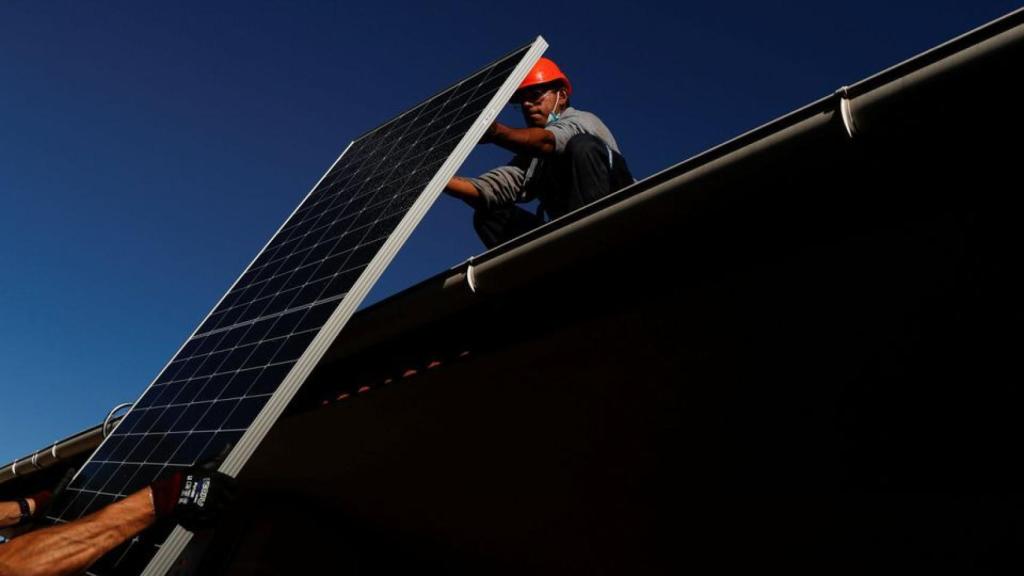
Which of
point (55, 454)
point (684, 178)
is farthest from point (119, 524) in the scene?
point (55, 454)

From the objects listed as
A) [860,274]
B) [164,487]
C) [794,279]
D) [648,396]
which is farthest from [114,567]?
[860,274]

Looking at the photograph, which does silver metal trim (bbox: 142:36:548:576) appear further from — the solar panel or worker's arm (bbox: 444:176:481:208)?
worker's arm (bbox: 444:176:481:208)

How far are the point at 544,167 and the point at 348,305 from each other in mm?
2817

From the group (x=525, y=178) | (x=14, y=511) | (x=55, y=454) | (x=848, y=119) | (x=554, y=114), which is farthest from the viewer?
(x=55, y=454)

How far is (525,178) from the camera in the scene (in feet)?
19.5

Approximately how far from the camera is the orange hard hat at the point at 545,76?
6566mm

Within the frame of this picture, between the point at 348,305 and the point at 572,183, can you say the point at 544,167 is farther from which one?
the point at 348,305

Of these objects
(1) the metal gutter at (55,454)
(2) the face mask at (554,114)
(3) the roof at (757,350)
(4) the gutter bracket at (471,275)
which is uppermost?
(2) the face mask at (554,114)

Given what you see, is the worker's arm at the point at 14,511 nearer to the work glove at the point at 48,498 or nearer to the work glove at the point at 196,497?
the work glove at the point at 48,498

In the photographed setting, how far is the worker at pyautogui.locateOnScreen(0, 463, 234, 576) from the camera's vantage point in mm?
2482

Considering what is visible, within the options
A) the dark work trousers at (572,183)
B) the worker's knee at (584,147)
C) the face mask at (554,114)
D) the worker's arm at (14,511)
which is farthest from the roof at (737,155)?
the face mask at (554,114)

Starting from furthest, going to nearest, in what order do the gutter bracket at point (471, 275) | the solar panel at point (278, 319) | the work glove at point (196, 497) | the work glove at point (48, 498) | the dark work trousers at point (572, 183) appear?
1. the dark work trousers at point (572, 183)
2. the work glove at point (48, 498)
3. the gutter bracket at point (471, 275)
4. the solar panel at point (278, 319)
5. the work glove at point (196, 497)

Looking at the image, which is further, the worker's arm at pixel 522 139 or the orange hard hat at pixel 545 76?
the orange hard hat at pixel 545 76

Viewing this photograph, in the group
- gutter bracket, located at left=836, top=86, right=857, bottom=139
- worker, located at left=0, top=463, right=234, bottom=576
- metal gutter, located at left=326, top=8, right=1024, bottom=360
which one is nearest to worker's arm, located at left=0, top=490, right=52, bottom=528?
worker, located at left=0, top=463, right=234, bottom=576
